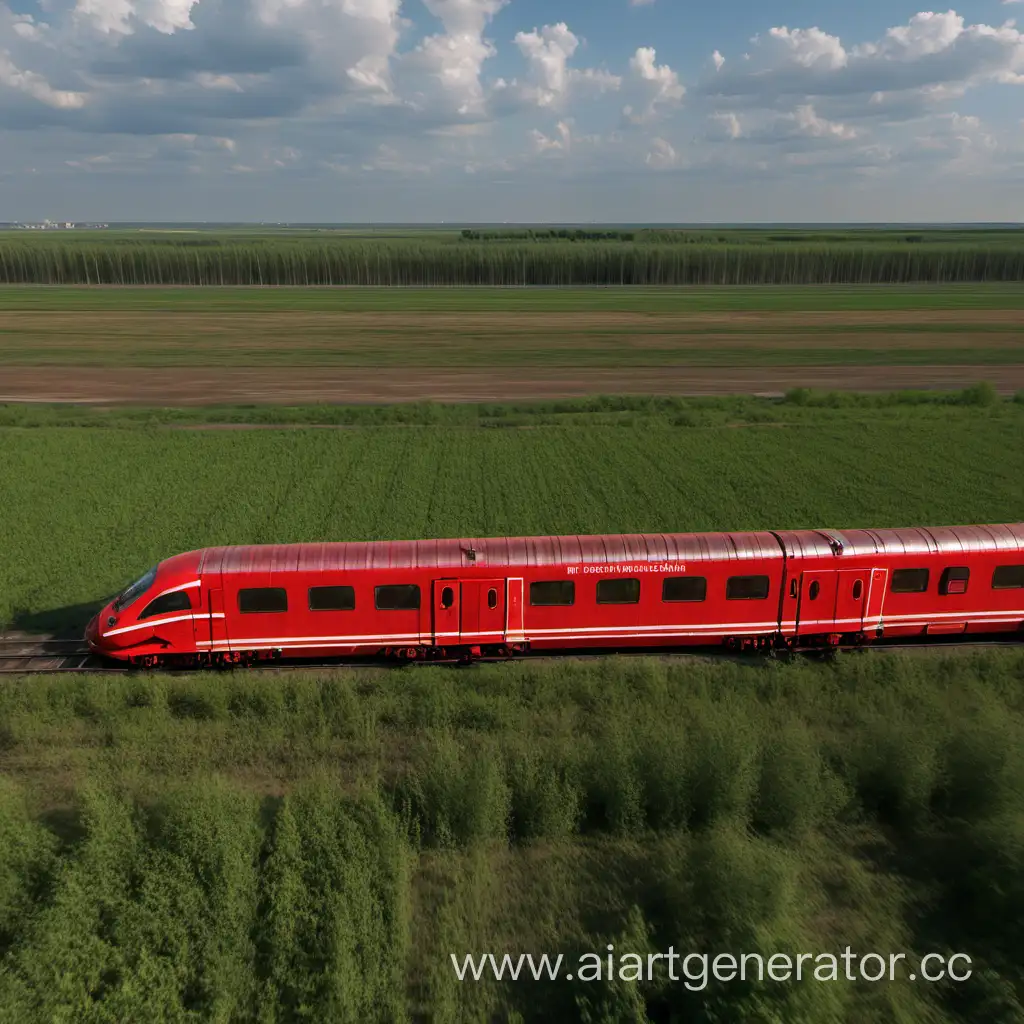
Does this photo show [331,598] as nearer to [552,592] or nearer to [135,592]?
[135,592]

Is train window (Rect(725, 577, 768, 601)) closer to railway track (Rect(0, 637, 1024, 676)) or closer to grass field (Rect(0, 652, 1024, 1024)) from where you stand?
railway track (Rect(0, 637, 1024, 676))

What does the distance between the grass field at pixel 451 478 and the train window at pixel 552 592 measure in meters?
8.20

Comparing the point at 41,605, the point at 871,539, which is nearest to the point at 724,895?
the point at 871,539

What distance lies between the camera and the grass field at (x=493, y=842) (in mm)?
9352

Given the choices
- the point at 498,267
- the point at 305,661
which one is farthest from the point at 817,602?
the point at 498,267

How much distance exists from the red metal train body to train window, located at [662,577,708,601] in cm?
2

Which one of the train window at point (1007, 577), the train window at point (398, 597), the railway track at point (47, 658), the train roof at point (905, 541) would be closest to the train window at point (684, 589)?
the train roof at point (905, 541)

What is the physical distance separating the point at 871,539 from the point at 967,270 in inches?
7369

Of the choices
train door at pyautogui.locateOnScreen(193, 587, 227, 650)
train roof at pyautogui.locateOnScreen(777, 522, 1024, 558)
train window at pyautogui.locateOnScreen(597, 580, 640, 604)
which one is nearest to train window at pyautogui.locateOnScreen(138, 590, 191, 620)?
train door at pyautogui.locateOnScreen(193, 587, 227, 650)

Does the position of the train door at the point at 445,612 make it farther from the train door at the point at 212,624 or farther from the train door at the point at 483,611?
the train door at the point at 212,624

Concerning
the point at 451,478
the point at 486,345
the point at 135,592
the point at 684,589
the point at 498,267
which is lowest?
the point at 486,345

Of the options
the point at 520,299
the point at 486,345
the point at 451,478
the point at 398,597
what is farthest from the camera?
the point at 520,299

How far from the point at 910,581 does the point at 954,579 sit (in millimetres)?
1143

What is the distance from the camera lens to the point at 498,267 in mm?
166750
